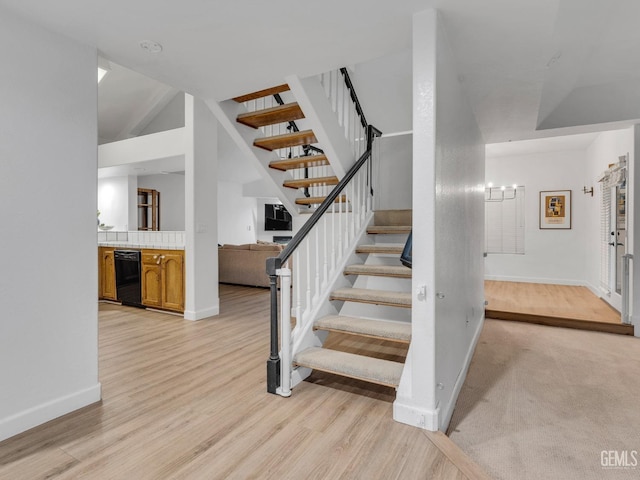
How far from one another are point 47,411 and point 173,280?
8.53 feet

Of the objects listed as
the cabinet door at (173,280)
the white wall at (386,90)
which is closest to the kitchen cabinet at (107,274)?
the cabinet door at (173,280)

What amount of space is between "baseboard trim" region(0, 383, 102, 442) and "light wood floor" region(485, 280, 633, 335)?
4575 mm

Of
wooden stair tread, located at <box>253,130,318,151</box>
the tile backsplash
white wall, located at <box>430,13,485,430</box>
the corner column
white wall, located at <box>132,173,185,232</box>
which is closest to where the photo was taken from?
white wall, located at <box>430,13,485,430</box>

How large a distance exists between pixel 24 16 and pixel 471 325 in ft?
13.0

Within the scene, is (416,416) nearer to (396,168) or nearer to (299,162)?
(299,162)

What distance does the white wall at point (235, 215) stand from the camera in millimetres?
9732

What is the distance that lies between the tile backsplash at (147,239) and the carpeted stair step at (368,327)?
2.58 meters

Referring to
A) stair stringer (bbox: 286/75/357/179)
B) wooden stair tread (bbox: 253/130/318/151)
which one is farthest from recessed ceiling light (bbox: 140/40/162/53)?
wooden stair tread (bbox: 253/130/318/151)

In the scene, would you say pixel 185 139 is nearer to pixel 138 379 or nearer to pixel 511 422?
pixel 138 379

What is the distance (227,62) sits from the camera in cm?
260

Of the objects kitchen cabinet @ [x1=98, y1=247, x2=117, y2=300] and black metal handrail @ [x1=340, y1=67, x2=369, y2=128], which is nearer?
black metal handrail @ [x1=340, y1=67, x2=369, y2=128]

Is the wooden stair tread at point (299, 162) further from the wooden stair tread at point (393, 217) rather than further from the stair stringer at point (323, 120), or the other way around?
the wooden stair tread at point (393, 217)

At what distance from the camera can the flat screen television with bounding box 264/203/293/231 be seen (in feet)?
36.7

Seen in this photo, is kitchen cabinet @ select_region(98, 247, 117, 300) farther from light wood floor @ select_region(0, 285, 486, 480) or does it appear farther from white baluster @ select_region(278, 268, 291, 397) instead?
white baluster @ select_region(278, 268, 291, 397)
